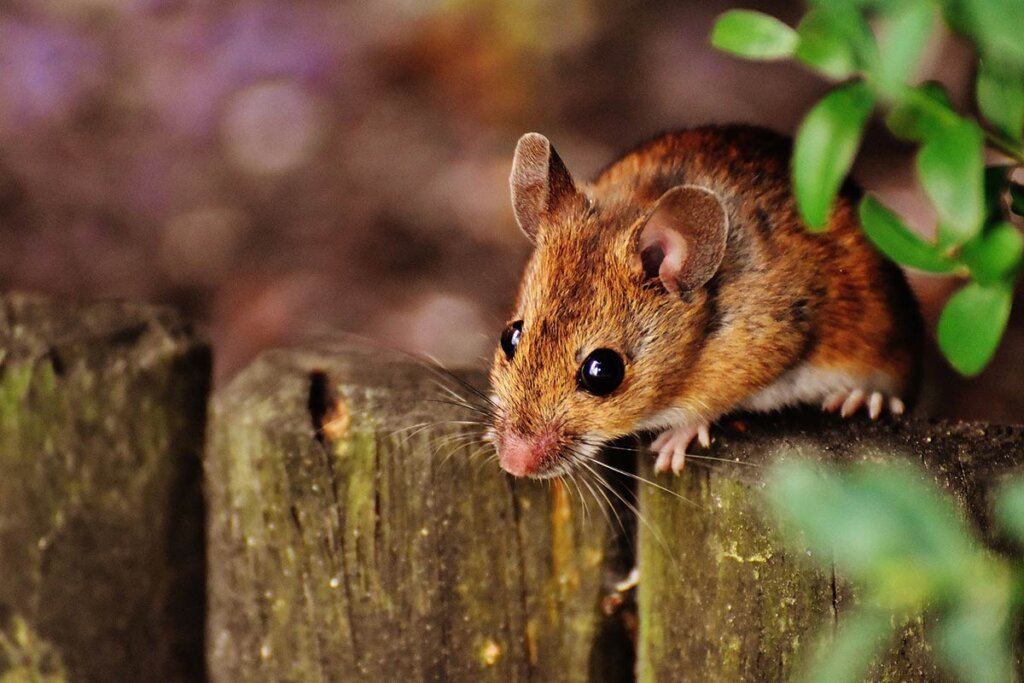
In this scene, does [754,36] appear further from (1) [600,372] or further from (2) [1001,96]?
(1) [600,372]

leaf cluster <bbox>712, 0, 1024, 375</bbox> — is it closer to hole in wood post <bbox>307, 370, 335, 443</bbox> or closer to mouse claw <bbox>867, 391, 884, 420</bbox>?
Result: mouse claw <bbox>867, 391, 884, 420</bbox>

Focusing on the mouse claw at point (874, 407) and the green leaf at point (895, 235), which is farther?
the mouse claw at point (874, 407)

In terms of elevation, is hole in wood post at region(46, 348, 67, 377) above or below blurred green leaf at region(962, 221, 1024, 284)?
below

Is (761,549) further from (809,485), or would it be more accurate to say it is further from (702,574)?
(809,485)

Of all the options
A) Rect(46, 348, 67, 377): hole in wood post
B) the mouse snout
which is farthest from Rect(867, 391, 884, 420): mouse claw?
Rect(46, 348, 67, 377): hole in wood post

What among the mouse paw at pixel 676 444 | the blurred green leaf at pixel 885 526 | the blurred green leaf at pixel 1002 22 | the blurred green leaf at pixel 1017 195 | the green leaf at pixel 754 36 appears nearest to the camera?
the blurred green leaf at pixel 885 526

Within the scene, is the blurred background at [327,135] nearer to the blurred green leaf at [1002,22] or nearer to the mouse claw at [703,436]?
the mouse claw at [703,436]

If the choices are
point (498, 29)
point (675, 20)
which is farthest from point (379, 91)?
A: point (675, 20)

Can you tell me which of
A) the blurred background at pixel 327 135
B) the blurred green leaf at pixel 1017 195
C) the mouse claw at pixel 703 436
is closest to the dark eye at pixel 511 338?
the mouse claw at pixel 703 436

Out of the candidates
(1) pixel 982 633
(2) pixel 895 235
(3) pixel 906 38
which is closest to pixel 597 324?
(2) pixel 895 235
